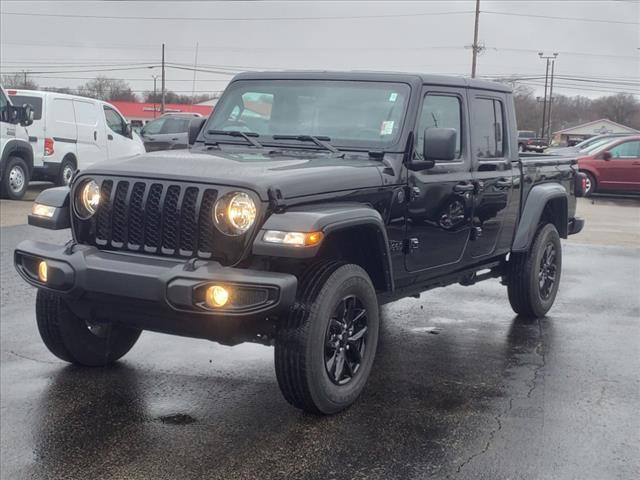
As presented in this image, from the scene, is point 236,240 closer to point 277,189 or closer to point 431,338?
point 277,189

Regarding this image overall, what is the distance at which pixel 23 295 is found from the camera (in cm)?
757

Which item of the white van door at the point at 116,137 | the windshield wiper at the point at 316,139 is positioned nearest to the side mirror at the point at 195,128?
the windshield wiper at the point at 316,139

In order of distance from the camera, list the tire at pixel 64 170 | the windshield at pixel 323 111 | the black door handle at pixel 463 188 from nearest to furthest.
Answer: the windshield at pixel 323 111
the black door handle at pixel 463 188
the tire at pixel 64 170

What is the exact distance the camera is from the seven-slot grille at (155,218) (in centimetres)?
A: 421

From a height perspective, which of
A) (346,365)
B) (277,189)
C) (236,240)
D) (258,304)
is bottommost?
(346,365)

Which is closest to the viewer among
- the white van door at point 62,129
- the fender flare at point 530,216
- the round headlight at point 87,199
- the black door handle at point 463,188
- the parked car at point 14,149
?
the round headlight at point 87,199

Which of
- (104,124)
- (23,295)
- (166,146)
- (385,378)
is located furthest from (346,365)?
(166,146)

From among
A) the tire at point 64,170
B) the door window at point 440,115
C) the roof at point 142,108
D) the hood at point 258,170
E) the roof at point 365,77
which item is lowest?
the tire at point 64,170

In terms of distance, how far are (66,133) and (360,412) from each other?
13870mm

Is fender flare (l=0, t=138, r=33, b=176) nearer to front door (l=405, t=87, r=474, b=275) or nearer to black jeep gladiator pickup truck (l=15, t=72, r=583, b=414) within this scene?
black jeep gladiator pickup truck (l=15, t=72, r=583, b=414)

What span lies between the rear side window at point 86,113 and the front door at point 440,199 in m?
13.0

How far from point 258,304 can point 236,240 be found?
359 millimetres

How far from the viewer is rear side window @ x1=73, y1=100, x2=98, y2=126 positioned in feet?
57.1

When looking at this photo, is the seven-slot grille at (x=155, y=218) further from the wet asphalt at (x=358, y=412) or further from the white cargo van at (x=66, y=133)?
the white cargo van at (x=66, y=133)
